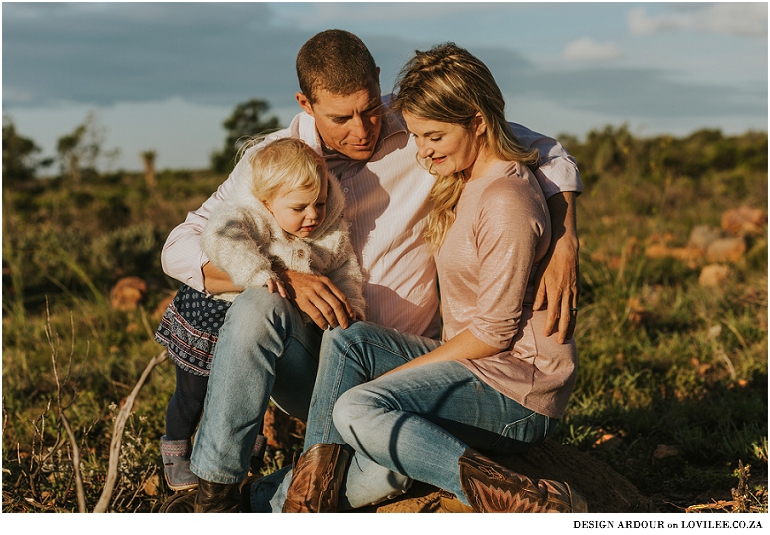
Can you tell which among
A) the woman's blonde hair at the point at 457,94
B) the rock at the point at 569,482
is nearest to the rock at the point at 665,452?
the rock at the point at 569,482

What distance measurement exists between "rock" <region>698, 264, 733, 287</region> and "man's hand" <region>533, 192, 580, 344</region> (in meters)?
3.71

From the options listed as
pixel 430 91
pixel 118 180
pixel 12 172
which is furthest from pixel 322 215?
pixel 118 180

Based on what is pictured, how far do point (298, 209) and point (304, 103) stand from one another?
0.55m

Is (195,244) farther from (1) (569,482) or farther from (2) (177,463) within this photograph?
(1) (569,482)

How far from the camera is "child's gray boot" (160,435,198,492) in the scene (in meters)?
2.85

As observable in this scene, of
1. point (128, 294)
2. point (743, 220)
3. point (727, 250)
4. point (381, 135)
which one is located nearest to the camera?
point (381, 135)

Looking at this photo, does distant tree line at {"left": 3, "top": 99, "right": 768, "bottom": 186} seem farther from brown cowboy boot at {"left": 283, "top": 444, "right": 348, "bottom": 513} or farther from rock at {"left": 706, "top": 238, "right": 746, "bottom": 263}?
brown cowboy boot at {"left": 283, "top": 444, "right": 348, "bottom": 513}

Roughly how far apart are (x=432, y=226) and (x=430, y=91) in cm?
55

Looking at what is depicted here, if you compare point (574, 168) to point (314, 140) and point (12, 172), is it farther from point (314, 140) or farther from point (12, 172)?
point (12, 172)

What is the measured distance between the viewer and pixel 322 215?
281cm

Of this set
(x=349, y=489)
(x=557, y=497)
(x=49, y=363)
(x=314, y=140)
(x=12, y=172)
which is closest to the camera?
(x=557, y=497)

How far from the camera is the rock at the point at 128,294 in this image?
6013 millimetres

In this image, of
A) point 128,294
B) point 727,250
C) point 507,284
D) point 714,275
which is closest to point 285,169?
point 507,284

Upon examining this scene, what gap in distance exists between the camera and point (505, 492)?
7.17ft
